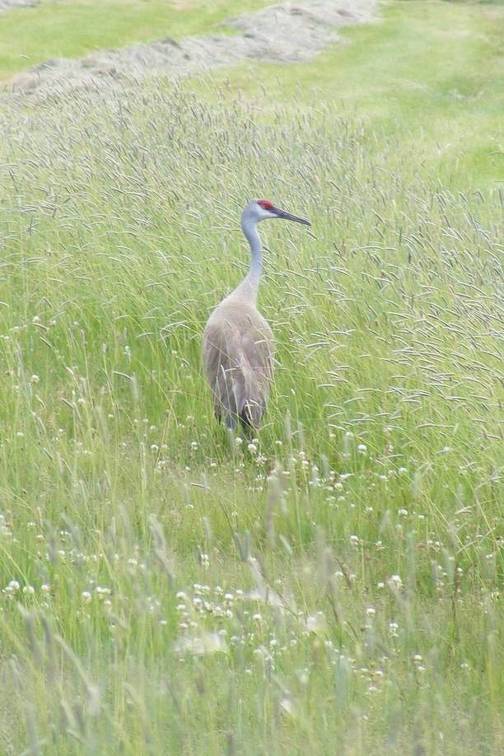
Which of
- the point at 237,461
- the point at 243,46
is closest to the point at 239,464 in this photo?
the point at 237,461

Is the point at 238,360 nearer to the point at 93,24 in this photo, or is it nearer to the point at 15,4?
the point at 93,24

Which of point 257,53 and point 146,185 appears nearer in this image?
point 146,185

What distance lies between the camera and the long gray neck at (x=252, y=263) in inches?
244

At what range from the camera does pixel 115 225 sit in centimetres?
768

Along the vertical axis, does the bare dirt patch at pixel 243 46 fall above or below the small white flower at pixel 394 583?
below

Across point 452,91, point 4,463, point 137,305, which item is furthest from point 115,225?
point 452,91

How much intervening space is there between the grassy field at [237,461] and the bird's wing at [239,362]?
151mm

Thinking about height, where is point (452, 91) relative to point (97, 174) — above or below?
below

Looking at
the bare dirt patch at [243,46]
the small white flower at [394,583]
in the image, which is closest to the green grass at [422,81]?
the bare dirt patch at [243,46]

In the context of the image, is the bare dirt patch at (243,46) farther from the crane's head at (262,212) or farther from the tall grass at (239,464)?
the crane's head at (262,212)

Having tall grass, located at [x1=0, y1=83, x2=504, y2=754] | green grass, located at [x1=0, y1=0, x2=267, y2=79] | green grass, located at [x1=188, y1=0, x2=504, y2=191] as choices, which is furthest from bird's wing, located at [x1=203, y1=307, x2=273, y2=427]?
green grass, located at [x1=0, y1=0, x2=267, y2=79]

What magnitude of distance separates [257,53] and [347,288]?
20.1 m

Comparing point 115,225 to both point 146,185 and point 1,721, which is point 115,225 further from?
point 1,721

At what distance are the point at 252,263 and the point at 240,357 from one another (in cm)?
78
